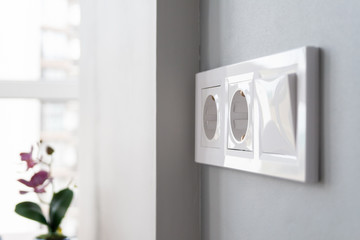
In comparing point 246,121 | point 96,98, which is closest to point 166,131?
point 246,121

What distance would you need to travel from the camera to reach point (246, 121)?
62cm

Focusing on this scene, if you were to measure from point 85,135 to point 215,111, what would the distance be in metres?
0.58

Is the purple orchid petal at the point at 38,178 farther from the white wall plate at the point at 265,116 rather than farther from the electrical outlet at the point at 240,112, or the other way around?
the electrical outlet at the point at 240,112

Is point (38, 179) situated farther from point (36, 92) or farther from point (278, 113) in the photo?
point (278, 113)

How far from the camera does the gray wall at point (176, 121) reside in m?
0.78

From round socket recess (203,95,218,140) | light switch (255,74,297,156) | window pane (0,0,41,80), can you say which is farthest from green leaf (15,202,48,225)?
light switch (255,74,297,156)

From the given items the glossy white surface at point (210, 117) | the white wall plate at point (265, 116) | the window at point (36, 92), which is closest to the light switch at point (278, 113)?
the white wall plate at point (265, 116)

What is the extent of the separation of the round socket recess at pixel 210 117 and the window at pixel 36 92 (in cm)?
83

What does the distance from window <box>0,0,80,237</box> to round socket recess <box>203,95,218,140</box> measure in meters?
0.83

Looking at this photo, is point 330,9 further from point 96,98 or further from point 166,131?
point 96,98

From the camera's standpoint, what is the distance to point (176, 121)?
31.1 inches

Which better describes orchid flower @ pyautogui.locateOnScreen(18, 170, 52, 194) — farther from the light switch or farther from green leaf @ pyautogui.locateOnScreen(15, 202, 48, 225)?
the light switch

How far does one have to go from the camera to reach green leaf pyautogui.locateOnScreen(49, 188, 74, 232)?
126 centimetres

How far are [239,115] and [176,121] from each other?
0.17 m
